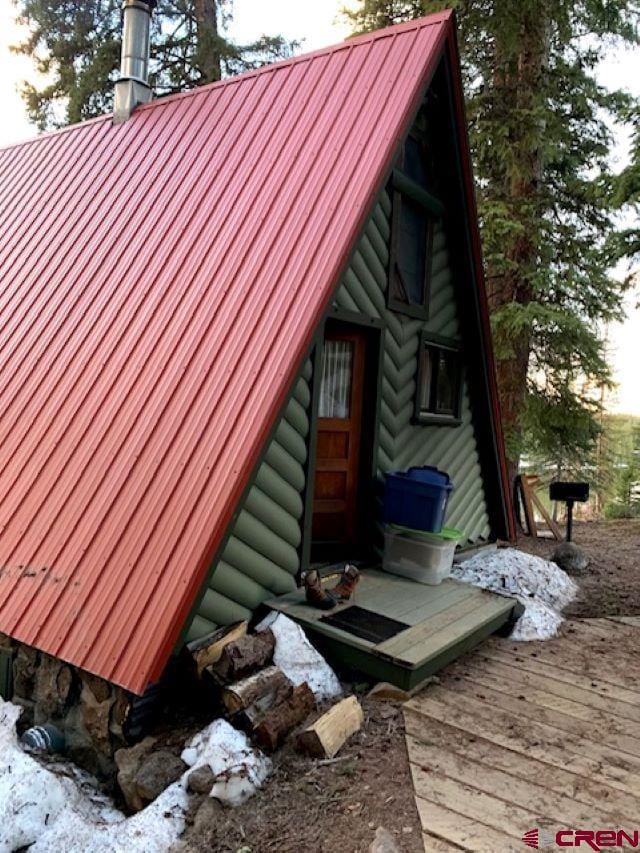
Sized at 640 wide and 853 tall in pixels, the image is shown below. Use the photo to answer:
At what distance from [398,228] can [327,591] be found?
3.10m

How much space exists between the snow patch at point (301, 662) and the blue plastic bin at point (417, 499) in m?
1.51

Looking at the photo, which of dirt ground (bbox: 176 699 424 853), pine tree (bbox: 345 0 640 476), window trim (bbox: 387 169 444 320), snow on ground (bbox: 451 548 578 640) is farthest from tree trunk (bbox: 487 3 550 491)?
dirt ground (bbox: 176 699 424 853)

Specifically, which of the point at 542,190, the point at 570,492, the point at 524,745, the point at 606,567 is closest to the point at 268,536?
the point at 524,745

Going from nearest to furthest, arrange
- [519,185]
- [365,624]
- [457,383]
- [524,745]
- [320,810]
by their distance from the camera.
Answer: [320,810] → [524,745] → [365,624] → [457,383] → [519,185]

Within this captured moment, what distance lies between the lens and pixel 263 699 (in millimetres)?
3141

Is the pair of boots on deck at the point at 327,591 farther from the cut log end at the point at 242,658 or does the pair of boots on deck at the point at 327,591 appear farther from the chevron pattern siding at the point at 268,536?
the cut log end at the point at 242,658

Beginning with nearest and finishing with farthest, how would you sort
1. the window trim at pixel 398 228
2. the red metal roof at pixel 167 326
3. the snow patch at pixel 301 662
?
the red metal roof at pixel 167 326, the snow patch at pixel 301 662, the window trim at pixel 398 228

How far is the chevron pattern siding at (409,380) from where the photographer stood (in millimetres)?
4984

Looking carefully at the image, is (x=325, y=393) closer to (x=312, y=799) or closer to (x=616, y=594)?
(x=312, y=799)

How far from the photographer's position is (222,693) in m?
3.13

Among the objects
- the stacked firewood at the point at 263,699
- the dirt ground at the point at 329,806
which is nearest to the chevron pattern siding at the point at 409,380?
the stacked firewood at the point at 263,699

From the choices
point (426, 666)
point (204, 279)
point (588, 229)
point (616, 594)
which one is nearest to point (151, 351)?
point (204, 279)

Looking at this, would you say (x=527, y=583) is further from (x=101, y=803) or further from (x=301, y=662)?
(x=101, y=803)

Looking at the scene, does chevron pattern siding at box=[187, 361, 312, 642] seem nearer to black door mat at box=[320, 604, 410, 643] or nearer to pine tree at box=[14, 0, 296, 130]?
black door mat at box=[320, 604, 410, 643]
